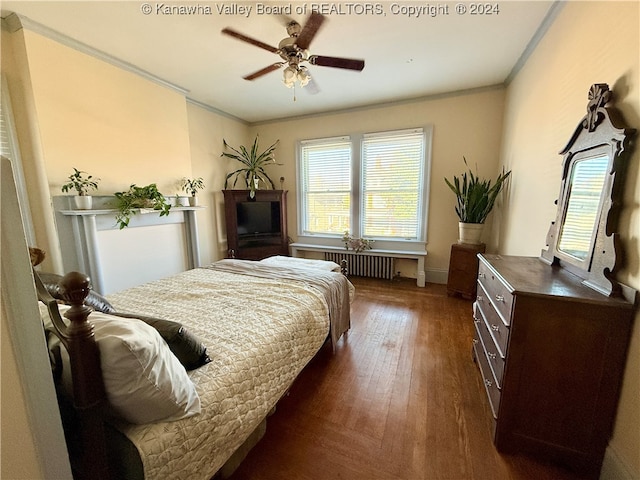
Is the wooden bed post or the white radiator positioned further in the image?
the white radiator

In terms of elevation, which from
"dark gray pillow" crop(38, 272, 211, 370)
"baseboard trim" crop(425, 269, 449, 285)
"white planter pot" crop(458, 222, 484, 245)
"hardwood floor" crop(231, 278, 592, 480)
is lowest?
"hardwood floor" crop(231, 278, 592, 480)

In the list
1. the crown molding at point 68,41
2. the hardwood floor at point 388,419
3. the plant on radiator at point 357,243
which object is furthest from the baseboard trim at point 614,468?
the crown molding at point 68,41

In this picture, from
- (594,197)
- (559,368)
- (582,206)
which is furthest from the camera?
(582,206)

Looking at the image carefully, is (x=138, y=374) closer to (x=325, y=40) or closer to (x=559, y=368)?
(x=559, y=368)

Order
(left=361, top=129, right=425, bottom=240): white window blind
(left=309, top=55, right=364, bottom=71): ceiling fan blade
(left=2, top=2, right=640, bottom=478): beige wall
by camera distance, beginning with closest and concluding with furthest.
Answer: (left=2, top=2, right=640, bottom=478): beige wall < (left=309, top=55, right=364, bottom=71): ceiling fan blade < (left=361, top=129, right=425, bottom=240): white window blind

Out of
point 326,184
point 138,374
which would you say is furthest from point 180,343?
point 326,184

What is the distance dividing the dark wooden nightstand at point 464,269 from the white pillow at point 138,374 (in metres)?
3.26

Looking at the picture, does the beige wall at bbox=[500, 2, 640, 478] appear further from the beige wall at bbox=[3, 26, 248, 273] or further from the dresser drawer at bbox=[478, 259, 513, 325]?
the beige wall at bbox=[3, 26, 248, 273]

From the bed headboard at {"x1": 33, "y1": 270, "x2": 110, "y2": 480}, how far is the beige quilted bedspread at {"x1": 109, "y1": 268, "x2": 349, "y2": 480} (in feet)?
0.31

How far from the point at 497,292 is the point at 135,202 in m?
3.43

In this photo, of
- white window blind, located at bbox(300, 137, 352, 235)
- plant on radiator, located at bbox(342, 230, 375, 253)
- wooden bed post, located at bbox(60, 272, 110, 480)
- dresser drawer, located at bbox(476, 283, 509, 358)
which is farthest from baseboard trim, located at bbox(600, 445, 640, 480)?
white window blind, located at bbox(300, 137, 352, 235)

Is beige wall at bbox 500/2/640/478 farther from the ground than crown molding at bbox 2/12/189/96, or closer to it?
closer to it

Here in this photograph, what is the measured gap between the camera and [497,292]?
1530 mm

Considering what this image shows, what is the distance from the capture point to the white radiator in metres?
4.16
